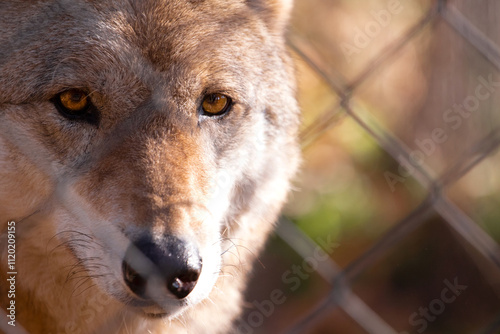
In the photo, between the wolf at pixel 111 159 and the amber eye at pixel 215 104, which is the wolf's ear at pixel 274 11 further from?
the amber eye at pixel 215 104

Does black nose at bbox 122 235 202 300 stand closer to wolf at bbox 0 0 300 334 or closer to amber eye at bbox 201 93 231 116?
wolf at bbox 0 0 300 334

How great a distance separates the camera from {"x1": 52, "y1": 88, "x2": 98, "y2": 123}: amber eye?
2010mm

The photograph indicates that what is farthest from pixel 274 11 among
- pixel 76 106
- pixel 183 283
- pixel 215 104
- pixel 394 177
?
pixel 394 177

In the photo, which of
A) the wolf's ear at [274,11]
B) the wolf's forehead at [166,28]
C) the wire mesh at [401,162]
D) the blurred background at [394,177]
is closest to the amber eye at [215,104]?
the wolf's forehead at [166,28]

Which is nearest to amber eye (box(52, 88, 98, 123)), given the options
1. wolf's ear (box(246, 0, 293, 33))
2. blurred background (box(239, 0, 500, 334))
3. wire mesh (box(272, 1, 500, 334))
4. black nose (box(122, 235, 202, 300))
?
black nose (box(122, 235, 202, 300))

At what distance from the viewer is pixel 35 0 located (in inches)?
82.5

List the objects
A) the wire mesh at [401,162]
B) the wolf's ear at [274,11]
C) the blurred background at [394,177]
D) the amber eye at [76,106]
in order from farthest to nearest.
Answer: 1. the blurred background at [394,177]
2. the wolf's ear at [274,11]
3. the wire mesh at [401,162]
4. the amber eye at [76,106]

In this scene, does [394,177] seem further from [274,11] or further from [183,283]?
[183,283]

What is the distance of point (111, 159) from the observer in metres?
1.95

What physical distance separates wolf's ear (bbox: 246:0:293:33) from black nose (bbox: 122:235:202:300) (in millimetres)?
1396

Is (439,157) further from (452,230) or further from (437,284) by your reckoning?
(437,284)

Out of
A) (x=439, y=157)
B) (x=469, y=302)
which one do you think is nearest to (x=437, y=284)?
(x=469, y=302)

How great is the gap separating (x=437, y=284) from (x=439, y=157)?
103 centimetres

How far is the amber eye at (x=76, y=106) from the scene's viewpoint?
2010mm
